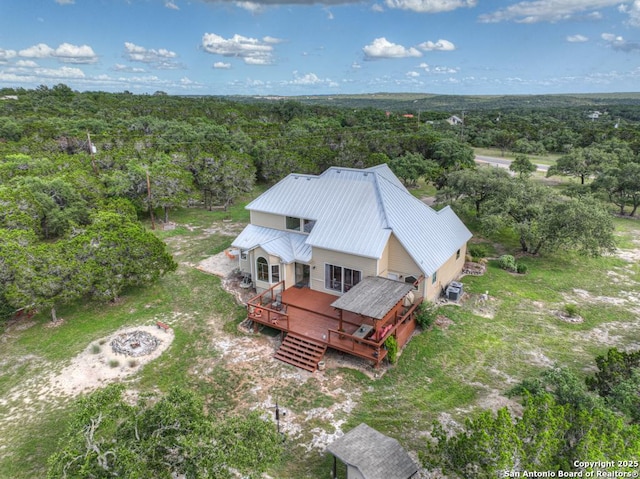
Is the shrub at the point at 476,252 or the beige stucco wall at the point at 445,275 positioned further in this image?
the shrub at the point at 476,252

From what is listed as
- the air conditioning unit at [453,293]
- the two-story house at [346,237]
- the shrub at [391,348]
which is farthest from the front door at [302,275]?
the air conditioning unit at [453,293]

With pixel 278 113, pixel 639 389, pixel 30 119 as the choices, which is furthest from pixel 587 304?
pixel 278 113

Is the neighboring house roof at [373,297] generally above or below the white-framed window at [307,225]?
below

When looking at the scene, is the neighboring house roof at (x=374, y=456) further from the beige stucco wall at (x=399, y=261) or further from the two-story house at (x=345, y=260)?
the beige stucco wall at (x=399, y=261)

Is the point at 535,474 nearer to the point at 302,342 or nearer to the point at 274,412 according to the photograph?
the point at 274,412

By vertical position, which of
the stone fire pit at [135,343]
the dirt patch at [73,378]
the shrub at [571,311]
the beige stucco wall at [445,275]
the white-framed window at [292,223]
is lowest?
the dirt patch at [73,378]

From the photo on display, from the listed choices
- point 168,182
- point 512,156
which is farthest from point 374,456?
point 512,156
